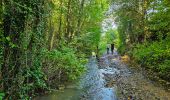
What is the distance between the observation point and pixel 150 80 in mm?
15102

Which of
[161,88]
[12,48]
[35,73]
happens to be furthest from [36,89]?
[161,88]

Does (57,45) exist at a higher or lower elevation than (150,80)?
higher

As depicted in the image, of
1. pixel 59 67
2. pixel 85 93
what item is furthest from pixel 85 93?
pixel 59 67

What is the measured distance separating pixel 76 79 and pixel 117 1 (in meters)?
15.4

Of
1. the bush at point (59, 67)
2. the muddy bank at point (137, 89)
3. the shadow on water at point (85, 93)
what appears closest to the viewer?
the shadow on water at point (85, 93)

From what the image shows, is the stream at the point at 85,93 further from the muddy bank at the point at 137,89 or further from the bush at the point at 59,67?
the bush at the point at 59,67

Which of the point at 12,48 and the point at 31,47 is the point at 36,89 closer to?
the point at 31,47

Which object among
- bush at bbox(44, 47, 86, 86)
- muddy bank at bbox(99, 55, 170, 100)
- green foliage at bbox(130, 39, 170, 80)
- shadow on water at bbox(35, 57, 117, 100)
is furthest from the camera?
green foliage at bbox(130, 39, 170, 80)

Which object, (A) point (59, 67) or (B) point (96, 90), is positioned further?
(B) point (96, 90)

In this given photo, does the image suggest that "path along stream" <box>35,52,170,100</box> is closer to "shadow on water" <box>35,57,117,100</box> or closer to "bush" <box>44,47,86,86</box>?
"shadow on water" <box>35,57,117,100</box>

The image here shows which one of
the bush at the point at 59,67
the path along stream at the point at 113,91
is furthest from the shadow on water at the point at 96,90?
the bush at the point at 59,67

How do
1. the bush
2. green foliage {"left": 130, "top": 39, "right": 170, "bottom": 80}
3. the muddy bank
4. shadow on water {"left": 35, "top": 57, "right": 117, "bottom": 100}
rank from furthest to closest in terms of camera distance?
green foliage {"left": 130, "top": 39, "right": 170, "bottom": 80}, the bush, the muddy bank, shadow on water {"left": 35, "top": 57, "right": 117, "bottom": 100}

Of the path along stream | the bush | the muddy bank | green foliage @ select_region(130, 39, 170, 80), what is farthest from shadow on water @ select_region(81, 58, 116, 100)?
green foliage @ select_region(130, 39, 170, 80)

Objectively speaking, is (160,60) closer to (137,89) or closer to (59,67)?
(137,89)
